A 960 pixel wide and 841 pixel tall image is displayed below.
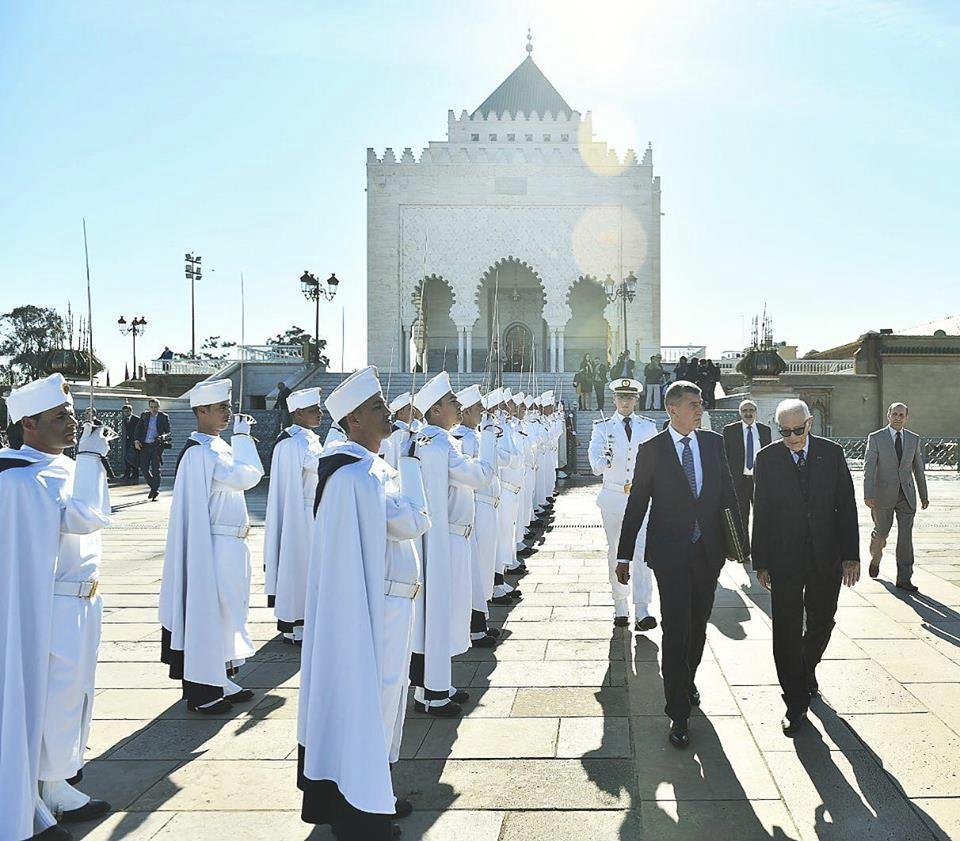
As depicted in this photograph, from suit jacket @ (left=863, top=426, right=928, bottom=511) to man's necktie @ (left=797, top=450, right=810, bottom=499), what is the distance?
3.91m

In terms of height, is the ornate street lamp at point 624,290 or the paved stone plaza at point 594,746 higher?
the ornate street lamp at point 624,290

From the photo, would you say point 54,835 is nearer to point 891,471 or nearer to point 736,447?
point 891,471

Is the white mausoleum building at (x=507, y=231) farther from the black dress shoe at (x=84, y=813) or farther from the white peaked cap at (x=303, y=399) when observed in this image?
the black dress shoe at (x=84, y=813)

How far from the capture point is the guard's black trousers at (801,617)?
4.87 metres

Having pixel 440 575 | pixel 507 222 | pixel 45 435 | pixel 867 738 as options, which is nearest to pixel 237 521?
pixel 440 575

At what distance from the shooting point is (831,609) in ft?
16.6

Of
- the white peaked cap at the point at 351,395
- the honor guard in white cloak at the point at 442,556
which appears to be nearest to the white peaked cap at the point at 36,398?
the white peaked cap at the point at 351,395

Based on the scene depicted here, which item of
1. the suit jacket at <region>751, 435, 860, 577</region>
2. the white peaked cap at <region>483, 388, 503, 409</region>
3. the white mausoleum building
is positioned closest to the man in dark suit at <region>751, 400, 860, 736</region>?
the suit jacket at <region>751, 435, 860, 577</region>

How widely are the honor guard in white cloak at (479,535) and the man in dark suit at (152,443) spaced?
37.0 feet

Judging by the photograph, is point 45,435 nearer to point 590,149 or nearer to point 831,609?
point 831,609

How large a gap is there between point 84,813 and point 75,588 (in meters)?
1.00

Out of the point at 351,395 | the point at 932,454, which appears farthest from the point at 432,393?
the point at 932,454

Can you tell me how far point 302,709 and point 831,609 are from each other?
10.5ft

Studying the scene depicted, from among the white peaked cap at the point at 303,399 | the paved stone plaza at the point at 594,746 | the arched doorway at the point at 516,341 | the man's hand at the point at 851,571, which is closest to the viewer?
the paved stone plaza at the point at 594,746
